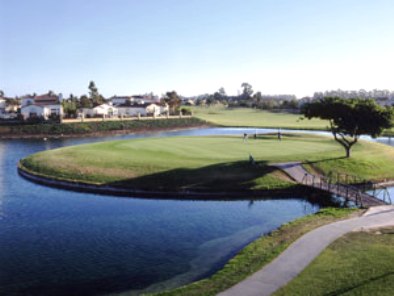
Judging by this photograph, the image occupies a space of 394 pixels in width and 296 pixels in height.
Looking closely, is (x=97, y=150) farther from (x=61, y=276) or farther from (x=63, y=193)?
(x=61, y=276)

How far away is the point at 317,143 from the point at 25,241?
5013cm

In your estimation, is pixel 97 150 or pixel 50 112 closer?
pixel 97 150

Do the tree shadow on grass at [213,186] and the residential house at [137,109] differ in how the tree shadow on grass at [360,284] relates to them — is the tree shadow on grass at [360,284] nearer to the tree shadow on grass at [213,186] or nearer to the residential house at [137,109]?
the tree shadow on grass at [213,186]

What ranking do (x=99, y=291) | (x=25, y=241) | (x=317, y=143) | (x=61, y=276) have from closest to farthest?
(x=99, y=291)
(x=61, y=276)
(x=25, y=241)
(x=317, y=143)

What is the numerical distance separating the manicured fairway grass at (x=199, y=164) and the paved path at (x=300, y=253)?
47.1ft

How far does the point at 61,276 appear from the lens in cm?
2372

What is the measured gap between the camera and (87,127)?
119938mm

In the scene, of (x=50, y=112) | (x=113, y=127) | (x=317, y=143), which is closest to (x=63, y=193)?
(x=317, y=143)

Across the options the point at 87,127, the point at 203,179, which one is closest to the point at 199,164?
the point at 203,179

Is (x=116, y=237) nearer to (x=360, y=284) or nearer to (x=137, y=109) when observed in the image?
(x=360, y=284)

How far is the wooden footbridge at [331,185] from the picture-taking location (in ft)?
117

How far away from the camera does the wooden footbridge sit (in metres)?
35.8

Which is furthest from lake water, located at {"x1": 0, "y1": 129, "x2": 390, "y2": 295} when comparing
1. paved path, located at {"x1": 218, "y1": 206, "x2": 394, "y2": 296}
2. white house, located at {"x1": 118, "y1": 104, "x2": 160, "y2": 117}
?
white house, located at {"x1": 118, "y1": 104, "x2": 160, "y2": 117}

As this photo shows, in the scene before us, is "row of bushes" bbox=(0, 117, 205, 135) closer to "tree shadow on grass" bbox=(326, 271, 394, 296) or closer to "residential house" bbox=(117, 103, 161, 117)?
"residential house" bbox=(117, 103, 161, 117)
